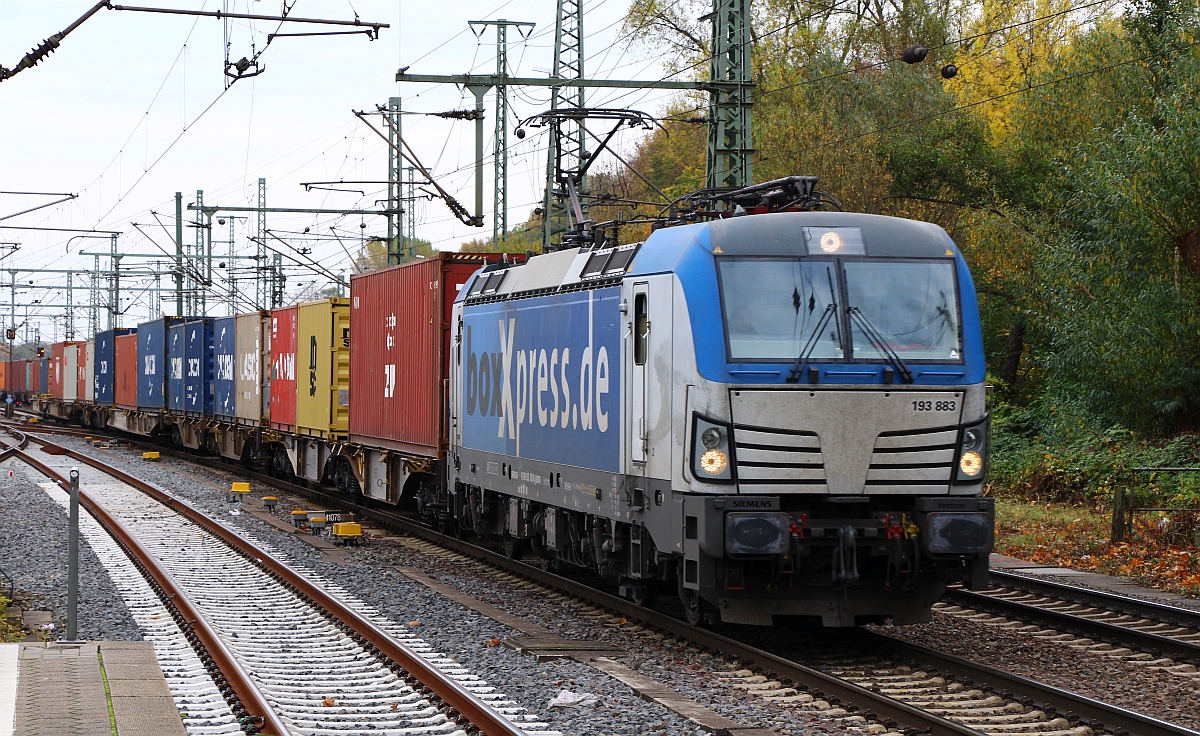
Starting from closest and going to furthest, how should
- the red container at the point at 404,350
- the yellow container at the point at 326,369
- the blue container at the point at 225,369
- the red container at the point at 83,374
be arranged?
the red container at the point at 404,350 < the yellow container at the point at 326,369 < the blue container at the point at 225,369 < the red container at the point at 83,374

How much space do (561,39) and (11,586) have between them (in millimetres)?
15902

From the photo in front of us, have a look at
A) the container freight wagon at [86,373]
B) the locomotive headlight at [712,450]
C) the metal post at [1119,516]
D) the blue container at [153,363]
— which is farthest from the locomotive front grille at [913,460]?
the container freight wagon at [86,373]

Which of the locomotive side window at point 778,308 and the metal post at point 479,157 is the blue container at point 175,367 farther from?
the locomotive side window at point 778,308

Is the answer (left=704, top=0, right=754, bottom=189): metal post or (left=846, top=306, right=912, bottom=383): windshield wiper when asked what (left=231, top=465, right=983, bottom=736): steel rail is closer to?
(left=846, top=306, right=912, bottom=383): windshield wiper

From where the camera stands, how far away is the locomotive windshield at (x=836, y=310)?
977 centimetres

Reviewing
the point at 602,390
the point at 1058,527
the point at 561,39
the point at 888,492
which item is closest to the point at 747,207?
the point at 602,390

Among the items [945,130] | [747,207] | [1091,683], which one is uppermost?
[945,130]


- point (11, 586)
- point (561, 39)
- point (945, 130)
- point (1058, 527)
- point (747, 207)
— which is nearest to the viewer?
point (747, 207)

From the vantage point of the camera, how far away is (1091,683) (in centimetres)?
930

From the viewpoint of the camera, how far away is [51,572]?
15195mm

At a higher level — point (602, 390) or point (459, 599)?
point (602, 390)

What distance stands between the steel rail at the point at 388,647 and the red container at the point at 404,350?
2.65 m

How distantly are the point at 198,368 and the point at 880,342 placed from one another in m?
28.0

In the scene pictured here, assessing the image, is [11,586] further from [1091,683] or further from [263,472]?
[263,472]
